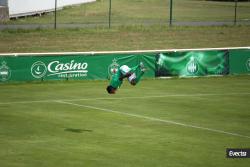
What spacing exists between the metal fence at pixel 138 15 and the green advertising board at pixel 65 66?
519 inches

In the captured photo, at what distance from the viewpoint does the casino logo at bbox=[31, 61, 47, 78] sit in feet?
134

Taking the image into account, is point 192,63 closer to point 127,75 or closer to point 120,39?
point 120,39

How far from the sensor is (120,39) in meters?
55.5

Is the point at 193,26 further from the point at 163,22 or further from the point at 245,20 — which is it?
the point at 245,20

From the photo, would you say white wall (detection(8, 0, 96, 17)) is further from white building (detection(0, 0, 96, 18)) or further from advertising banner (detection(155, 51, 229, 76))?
advertising banner (detection(155, 51, 229, 76))

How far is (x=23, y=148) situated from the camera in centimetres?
2472

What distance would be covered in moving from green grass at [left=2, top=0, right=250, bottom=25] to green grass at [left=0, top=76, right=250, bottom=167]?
837 inches

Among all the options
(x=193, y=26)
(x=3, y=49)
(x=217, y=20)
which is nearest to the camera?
(x=3, y=49)

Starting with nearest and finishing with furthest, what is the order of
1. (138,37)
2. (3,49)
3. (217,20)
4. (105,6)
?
(3,49)
(138,37)
(217,20)
(105,6)

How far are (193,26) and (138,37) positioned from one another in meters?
6.92

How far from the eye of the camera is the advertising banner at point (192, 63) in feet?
146

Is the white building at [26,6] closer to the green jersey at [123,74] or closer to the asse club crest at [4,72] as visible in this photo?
the asse club crest at [4,72]

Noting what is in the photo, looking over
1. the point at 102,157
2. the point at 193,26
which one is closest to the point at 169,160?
the point at 102,157

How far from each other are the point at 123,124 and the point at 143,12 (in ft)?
138
